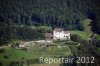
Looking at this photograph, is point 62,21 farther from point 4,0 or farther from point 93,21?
point 4,0

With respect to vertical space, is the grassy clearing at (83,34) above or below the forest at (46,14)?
below

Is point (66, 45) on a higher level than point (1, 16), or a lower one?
lower

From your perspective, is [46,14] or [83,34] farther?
[46,14]

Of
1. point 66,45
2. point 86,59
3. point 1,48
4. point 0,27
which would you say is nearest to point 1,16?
point 0,27

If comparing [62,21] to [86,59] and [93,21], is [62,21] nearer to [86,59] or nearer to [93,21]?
[93,21]

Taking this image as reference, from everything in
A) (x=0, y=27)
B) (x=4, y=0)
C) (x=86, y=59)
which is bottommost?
(x=86, y=59)

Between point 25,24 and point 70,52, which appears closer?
point 70,52

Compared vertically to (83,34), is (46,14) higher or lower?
higher

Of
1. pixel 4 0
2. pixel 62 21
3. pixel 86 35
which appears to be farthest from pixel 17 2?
pixel 86 35

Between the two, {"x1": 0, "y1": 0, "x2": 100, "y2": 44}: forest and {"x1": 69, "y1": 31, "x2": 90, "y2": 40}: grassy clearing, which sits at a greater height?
{"x1": 0, "y1": 0, "x2": 100, "y2": 44}: forest
